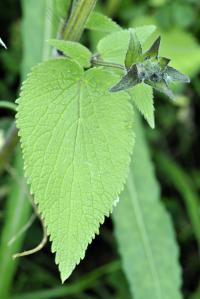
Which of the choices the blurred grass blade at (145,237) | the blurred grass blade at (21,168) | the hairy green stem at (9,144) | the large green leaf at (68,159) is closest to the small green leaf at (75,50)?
the large green leaf at (68,159)

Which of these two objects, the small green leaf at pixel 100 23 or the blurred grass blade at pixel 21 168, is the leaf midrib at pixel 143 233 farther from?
the small green leaf at pixel 100 23

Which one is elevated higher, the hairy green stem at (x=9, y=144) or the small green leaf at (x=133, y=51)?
the small green leaf at (x=133, y=51)

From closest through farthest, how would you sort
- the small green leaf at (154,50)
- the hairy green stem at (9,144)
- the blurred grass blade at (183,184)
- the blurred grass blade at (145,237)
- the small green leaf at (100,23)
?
the small green leaf at (154,50) < the small green leaf at (100,23) < the hairy green stem at (9,144) < the blurred grass blade at (145,237) < the blurred grass blade at (183,184)

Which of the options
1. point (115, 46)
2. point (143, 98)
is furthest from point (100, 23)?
point (143, 98)

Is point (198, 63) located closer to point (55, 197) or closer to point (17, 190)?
point (17, 190)

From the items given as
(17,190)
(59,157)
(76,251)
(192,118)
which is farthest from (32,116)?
(192,118)

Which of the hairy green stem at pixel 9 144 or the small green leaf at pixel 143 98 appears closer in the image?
the small green leaf at pixel 143 98

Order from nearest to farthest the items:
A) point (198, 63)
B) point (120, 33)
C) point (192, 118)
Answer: point (120, 33), point (198, 63), point (192, 118)
